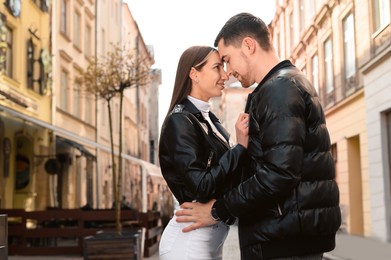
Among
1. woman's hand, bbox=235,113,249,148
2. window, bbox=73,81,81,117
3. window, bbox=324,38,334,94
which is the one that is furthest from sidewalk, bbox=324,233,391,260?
window, bbox=73,81,81,117

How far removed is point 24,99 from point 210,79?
1387 centimetres

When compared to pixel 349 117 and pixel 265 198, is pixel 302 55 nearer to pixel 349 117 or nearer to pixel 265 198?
pixel 349 117

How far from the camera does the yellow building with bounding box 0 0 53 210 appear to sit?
50.0 feet

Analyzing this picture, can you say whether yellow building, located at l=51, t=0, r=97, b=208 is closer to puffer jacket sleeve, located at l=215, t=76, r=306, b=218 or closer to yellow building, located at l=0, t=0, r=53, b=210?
yellow building, located at l=0, t=0, r=53, b=210

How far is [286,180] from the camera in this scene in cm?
239

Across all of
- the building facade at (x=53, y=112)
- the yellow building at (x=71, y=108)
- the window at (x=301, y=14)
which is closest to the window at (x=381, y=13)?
the building facade at (x=53, y=112)

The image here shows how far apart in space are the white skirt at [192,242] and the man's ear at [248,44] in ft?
2.45

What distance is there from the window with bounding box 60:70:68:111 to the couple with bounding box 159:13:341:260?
59.5 feet

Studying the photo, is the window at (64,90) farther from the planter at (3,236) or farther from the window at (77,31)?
the planter at (3,236)

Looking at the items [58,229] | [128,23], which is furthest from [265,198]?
[128,23]

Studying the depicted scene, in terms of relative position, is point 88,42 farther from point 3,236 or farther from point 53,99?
point 3,236

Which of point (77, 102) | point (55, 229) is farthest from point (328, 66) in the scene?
point (55, 229)

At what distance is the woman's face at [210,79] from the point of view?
3072mm

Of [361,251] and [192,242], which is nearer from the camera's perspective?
[192,242]
